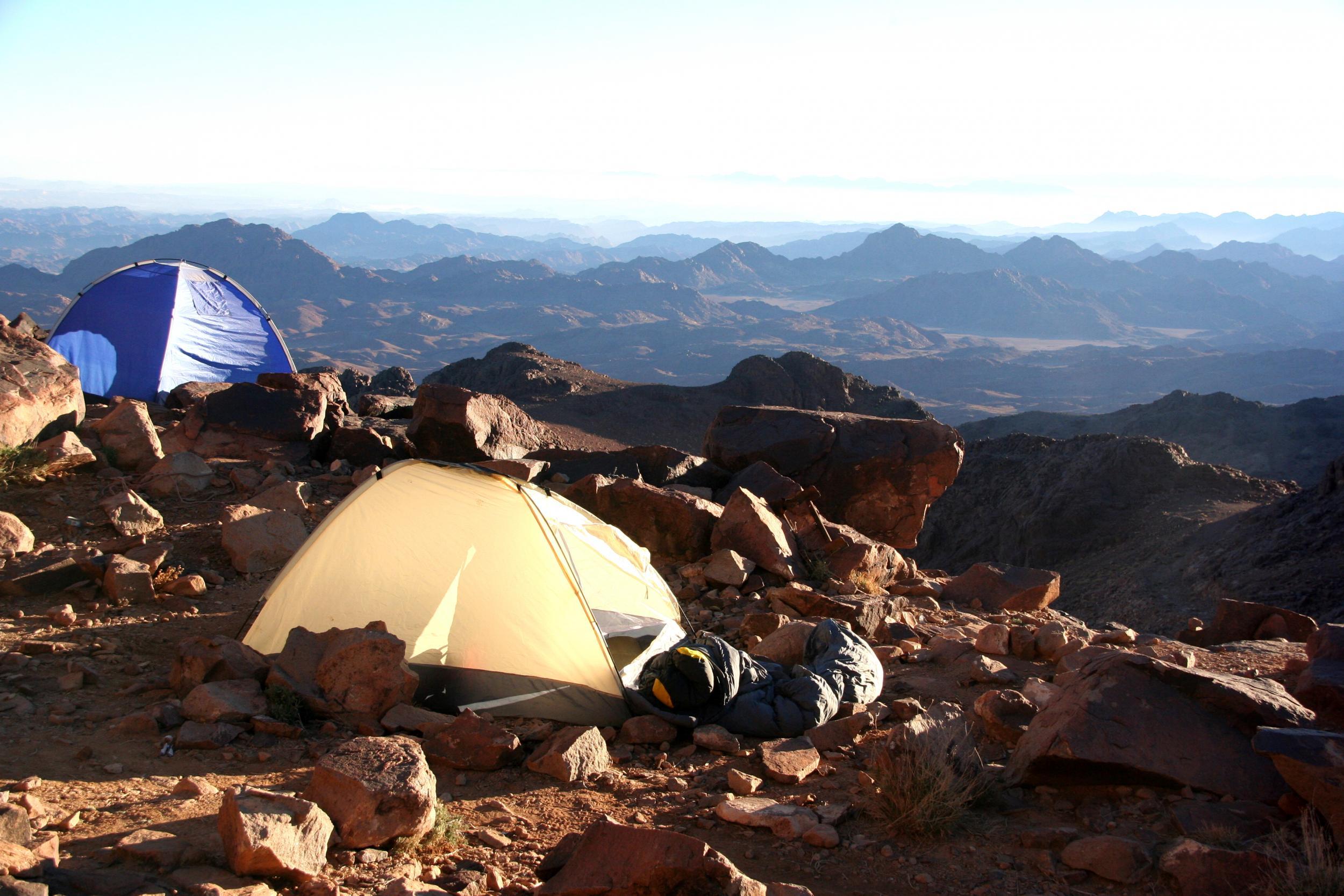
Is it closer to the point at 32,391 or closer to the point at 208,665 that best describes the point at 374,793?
the point at 208,665

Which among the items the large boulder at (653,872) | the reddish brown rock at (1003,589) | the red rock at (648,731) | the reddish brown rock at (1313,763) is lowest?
the reddish brown rock at (1003,589)

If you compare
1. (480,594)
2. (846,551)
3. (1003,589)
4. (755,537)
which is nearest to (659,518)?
(755,537)

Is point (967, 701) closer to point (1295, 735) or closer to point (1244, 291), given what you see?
point (1295, 735)

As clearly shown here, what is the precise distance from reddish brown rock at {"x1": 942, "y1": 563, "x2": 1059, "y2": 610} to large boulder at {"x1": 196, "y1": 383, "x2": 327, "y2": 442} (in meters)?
7.99

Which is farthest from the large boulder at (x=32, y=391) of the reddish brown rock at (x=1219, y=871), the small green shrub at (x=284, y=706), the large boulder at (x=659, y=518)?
the reddish brown rock at (x=1219, y=871)

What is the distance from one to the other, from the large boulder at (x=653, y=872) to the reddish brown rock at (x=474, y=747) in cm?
151

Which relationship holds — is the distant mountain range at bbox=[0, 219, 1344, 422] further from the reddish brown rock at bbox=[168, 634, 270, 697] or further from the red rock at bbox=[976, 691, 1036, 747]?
the reddish brown rock at bbox=[168, 634, 270, 697]

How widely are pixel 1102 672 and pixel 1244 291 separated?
22834cm

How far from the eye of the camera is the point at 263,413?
34.9 feet

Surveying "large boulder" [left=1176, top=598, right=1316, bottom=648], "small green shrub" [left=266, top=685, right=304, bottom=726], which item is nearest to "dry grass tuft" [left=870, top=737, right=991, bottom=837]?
"small green shrub" [left=266, top=685, right=304, bottom=726]

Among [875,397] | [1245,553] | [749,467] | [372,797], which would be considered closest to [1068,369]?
[875,397]

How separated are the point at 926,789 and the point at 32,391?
932 cm

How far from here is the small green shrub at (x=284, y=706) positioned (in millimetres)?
5105

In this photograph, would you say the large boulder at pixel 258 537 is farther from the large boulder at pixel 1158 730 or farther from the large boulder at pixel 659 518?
the large boulder at pixel 1158 730
